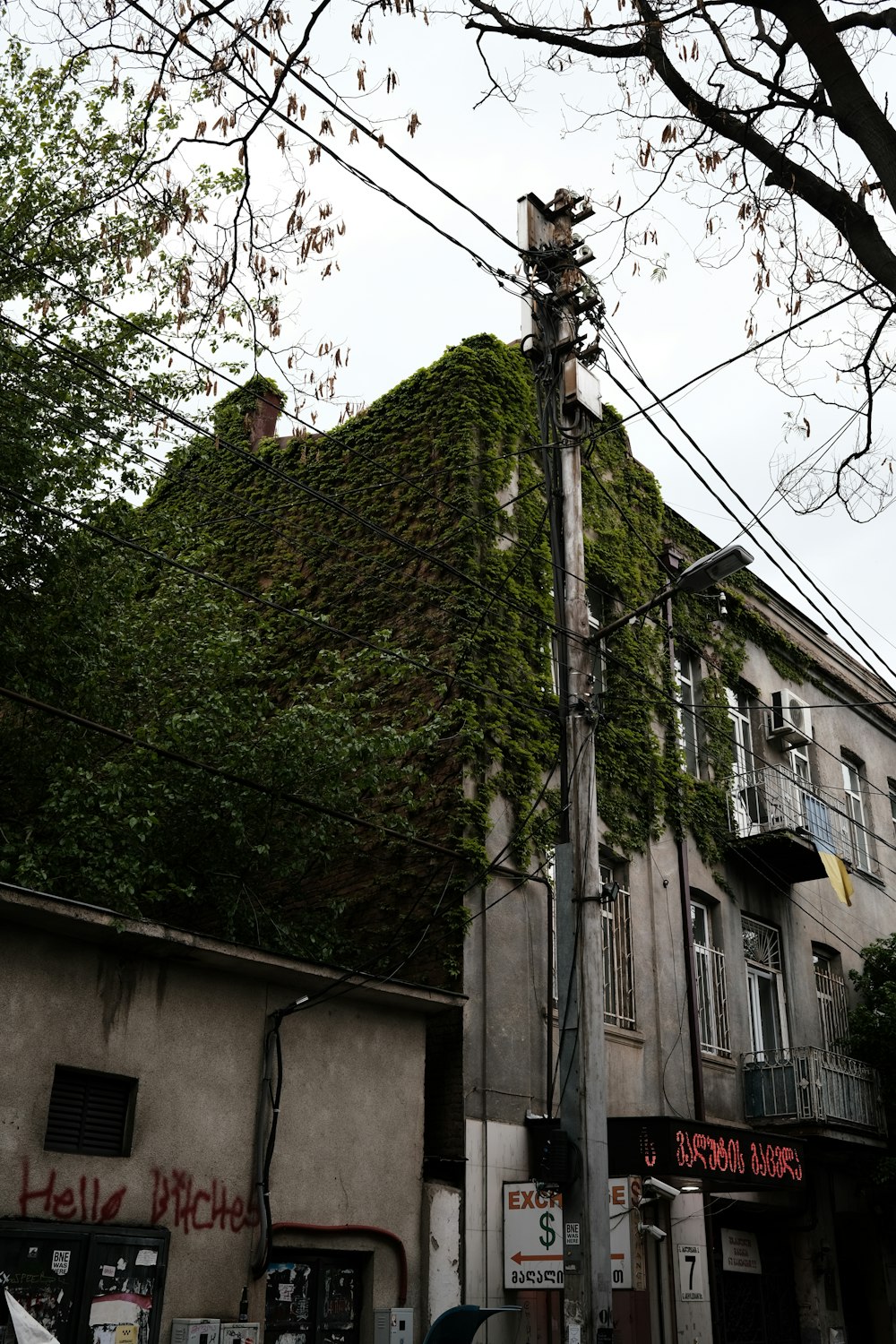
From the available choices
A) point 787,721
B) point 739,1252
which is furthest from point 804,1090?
point 787,721

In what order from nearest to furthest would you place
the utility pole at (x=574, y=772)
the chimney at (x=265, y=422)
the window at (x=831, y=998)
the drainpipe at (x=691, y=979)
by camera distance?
the utility pole at (x=574, y=772), the drainpipe at (x=691, y=979), the window at (x=831, y=998), the chimney at (x=265, y=422)

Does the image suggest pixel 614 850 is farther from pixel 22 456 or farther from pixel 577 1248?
pixel 22 456

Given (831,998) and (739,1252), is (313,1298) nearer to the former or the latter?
(739,1252)

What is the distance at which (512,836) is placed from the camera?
13.9 metres

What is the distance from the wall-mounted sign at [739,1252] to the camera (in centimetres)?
1587

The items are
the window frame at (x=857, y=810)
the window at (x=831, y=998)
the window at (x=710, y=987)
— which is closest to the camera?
the window at (x=710, y=987)

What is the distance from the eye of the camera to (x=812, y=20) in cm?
723

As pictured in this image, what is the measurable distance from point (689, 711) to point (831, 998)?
559cm

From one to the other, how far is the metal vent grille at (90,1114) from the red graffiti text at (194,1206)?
1.46 feet

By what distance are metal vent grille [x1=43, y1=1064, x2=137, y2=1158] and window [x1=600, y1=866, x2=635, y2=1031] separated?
6570 mm

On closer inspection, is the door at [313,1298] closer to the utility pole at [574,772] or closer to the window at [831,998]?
the utility pole at [574,772]

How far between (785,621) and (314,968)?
14706 mm

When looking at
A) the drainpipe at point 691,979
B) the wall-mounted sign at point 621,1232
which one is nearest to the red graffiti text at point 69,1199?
the wall-mounted sign at point 621,1232

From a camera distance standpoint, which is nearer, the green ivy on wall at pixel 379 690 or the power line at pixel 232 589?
the power line at pixel 232 589
